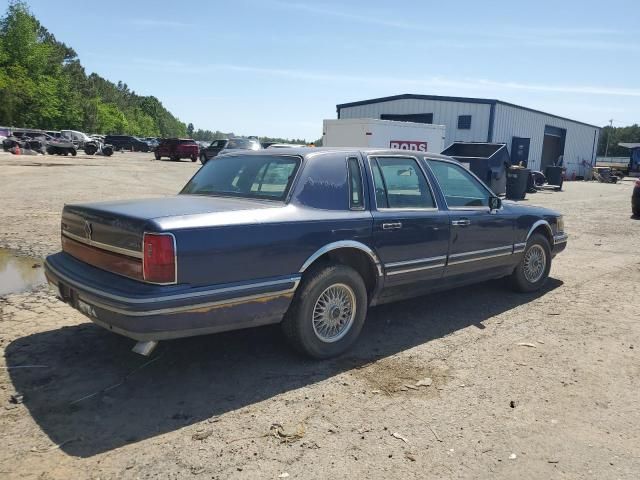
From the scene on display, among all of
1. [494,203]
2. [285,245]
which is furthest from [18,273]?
[494,203]

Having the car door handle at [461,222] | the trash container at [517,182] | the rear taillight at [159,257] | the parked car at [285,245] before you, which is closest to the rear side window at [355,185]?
the parked car at [285,245]

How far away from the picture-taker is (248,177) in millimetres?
4297

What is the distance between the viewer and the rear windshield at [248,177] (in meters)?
4.04

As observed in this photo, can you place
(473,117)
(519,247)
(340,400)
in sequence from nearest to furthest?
(340,400) < (519,247) < (473,117)

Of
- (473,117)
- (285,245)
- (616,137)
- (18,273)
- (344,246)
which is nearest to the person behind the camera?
(285,245)

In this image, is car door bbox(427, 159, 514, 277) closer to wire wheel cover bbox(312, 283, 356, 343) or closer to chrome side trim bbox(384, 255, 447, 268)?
chrome side trim bbox(384, 255, 447, 268)

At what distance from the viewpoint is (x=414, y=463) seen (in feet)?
9.05

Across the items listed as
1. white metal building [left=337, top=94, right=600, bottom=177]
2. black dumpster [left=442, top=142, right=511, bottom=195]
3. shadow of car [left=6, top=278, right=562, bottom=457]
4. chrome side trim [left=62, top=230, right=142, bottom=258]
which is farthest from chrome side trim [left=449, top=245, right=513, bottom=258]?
white metal building [left=337, top=94, right=600, bottom=177]

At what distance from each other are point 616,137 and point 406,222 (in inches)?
5891

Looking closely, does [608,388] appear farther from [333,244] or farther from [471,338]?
[333,244]

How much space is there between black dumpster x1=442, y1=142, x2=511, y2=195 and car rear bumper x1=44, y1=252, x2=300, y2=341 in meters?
15.2

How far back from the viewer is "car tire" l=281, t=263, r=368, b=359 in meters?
3.78

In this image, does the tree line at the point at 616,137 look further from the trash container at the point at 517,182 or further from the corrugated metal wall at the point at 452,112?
the trash container at the point at 517,182

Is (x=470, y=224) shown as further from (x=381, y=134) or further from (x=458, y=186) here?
(x=381, y=134)
